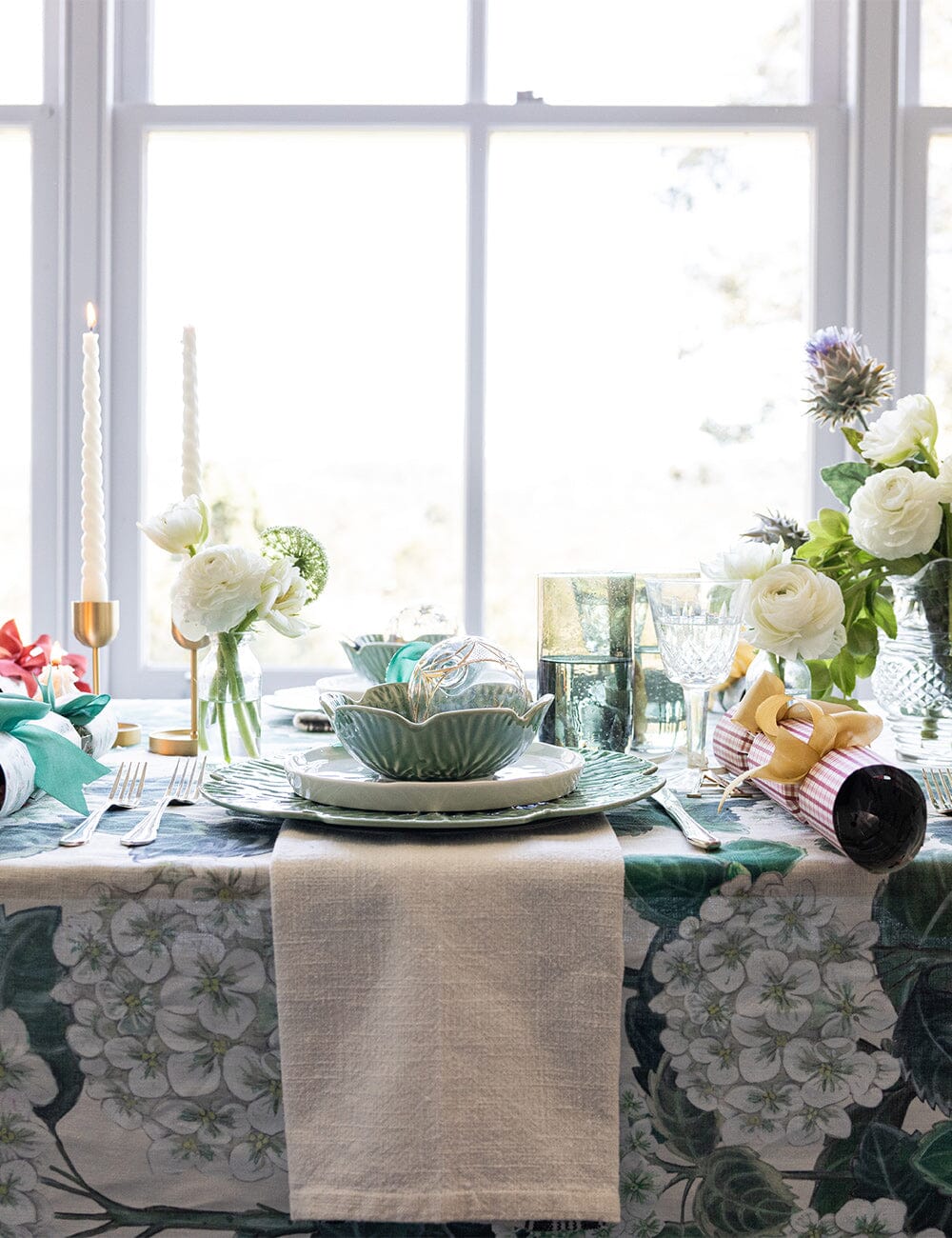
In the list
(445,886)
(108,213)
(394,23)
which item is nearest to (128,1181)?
(445,886)

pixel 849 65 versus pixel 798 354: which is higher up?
pixel 849 65

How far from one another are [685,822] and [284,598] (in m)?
0.44

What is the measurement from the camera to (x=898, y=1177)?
2.33ft

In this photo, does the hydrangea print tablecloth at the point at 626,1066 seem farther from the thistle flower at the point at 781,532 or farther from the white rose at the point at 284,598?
the thistle flower at the point at 781,532

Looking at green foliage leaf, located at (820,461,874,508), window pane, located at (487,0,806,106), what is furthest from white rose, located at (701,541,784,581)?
window pane, located at (487,0,806,106)

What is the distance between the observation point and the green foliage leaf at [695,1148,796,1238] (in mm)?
707

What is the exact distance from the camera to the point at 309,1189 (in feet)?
2.15

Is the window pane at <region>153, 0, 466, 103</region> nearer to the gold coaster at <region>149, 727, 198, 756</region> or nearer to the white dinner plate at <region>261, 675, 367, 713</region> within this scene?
the white dinner plate at <region>261, 675, 367, 713</region>

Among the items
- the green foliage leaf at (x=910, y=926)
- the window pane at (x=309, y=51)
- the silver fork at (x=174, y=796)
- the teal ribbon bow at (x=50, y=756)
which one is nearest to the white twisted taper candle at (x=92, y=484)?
the silver fork at (x=174, y=796)

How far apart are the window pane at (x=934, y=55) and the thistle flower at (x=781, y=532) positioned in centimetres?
157

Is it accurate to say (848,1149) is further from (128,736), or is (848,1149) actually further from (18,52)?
(18,52)

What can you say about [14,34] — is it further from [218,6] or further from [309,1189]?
[309,1189]

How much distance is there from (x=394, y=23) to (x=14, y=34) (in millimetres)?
764

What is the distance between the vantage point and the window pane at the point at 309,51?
231 cm
